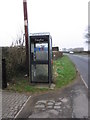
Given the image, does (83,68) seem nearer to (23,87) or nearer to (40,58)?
(40,58)

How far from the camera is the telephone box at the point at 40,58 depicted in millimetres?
10234

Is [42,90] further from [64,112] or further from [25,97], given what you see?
[64,112]

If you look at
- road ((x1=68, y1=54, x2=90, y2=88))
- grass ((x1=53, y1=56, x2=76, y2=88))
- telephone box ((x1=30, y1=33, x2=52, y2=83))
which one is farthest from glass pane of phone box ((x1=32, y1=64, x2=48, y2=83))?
Result: road ((x1=68, y1=54, x2=90, y2=88))

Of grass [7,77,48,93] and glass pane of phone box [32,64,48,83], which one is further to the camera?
glass pane of phone box [32,64,48,83]

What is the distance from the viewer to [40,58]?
10.6 meters

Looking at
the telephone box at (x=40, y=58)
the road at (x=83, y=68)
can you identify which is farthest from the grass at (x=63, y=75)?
the telephone box at (x=40, y=58)

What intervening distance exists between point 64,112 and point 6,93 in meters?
3.07

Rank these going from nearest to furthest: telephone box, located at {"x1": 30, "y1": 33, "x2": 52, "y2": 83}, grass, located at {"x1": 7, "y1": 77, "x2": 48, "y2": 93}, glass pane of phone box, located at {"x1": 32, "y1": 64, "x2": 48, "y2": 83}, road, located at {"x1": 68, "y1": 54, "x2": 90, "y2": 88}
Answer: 1. grass, located at {"x1": 7, "y1": 77, "x2": 48, "y2": 93}
2. telephone box, located at {"x1": 30, "y1": 33, "x2": 52, "y2": 83}
3. glass pane of phone box, located at {"x1": 32, "y1": 64, "x2": 48, "y2": 83}
4. road, located at {"x1": 68, "y1": 54, "x2": 90, "y2": 88}

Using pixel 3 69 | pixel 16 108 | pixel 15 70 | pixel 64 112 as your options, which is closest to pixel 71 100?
pixel 64 112

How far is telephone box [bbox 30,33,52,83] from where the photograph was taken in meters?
10.2

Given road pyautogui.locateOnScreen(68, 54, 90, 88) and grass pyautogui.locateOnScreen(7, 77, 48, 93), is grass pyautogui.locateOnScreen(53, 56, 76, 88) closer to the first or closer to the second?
road pyautogui.locateOnScreen(68, 54, 90, 88)

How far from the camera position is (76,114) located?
611 centimetres

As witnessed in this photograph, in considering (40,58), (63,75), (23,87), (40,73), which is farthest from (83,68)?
(23,87)

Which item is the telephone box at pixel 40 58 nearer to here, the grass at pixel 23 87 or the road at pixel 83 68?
the grass at pixel 23 87
